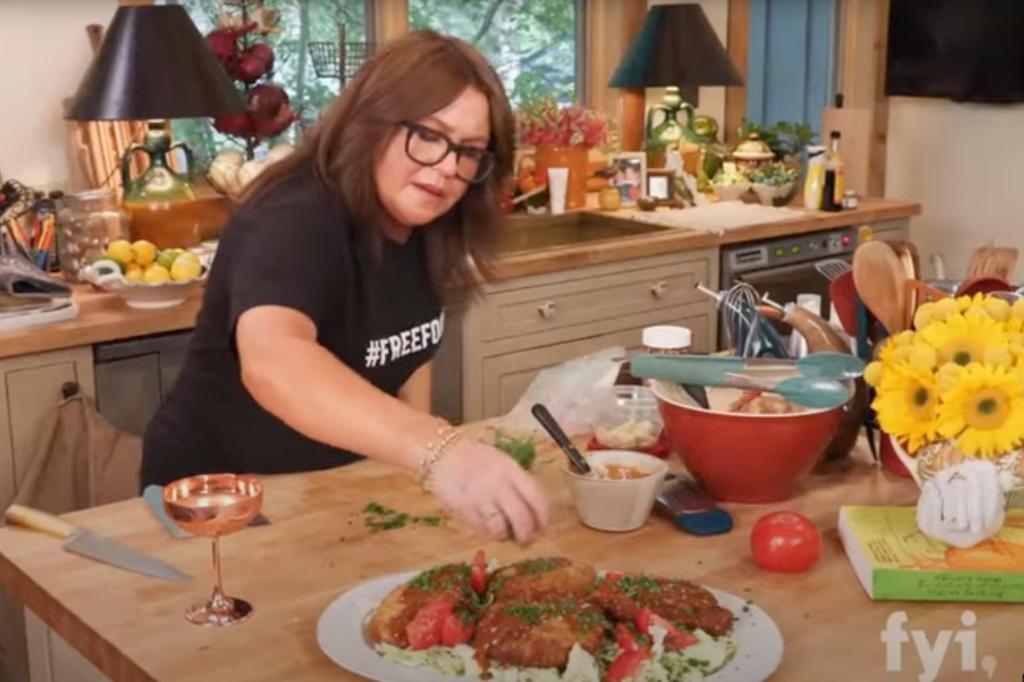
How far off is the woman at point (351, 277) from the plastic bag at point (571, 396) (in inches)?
7.2

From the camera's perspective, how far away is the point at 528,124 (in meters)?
4.20

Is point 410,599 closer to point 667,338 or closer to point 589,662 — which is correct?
point 589,662

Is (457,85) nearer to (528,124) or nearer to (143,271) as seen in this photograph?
(143,271)

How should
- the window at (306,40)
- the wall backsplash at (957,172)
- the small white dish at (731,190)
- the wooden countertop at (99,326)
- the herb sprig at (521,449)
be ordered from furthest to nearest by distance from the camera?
the wall backsplash at (957,172), the small white dish at (731,190), the window at (306,40), the wooden countertop at (99,326), the herb sprig at (521,449)

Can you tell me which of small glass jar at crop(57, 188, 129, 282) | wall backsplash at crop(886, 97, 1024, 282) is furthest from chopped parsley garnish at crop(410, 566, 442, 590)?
wall backsplash at crop(886, 97, 1024, 282)

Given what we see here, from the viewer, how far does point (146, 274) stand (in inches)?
118

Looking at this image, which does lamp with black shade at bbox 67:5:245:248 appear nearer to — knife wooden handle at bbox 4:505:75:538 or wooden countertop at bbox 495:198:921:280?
wooden countertop at bbox 495:198:921:280

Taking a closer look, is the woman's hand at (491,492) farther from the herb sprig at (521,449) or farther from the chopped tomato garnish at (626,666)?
the herb sprig at (521,449)

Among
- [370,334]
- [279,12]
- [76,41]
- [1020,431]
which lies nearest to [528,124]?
[279,12]

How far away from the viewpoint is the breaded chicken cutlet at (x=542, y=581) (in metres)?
1.39

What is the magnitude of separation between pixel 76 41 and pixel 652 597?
2580mm

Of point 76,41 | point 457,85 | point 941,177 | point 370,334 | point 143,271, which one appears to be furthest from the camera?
point 941,177

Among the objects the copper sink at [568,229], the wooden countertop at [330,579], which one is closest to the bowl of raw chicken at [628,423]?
the wooden countertop at [330,579]

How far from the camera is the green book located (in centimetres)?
149
